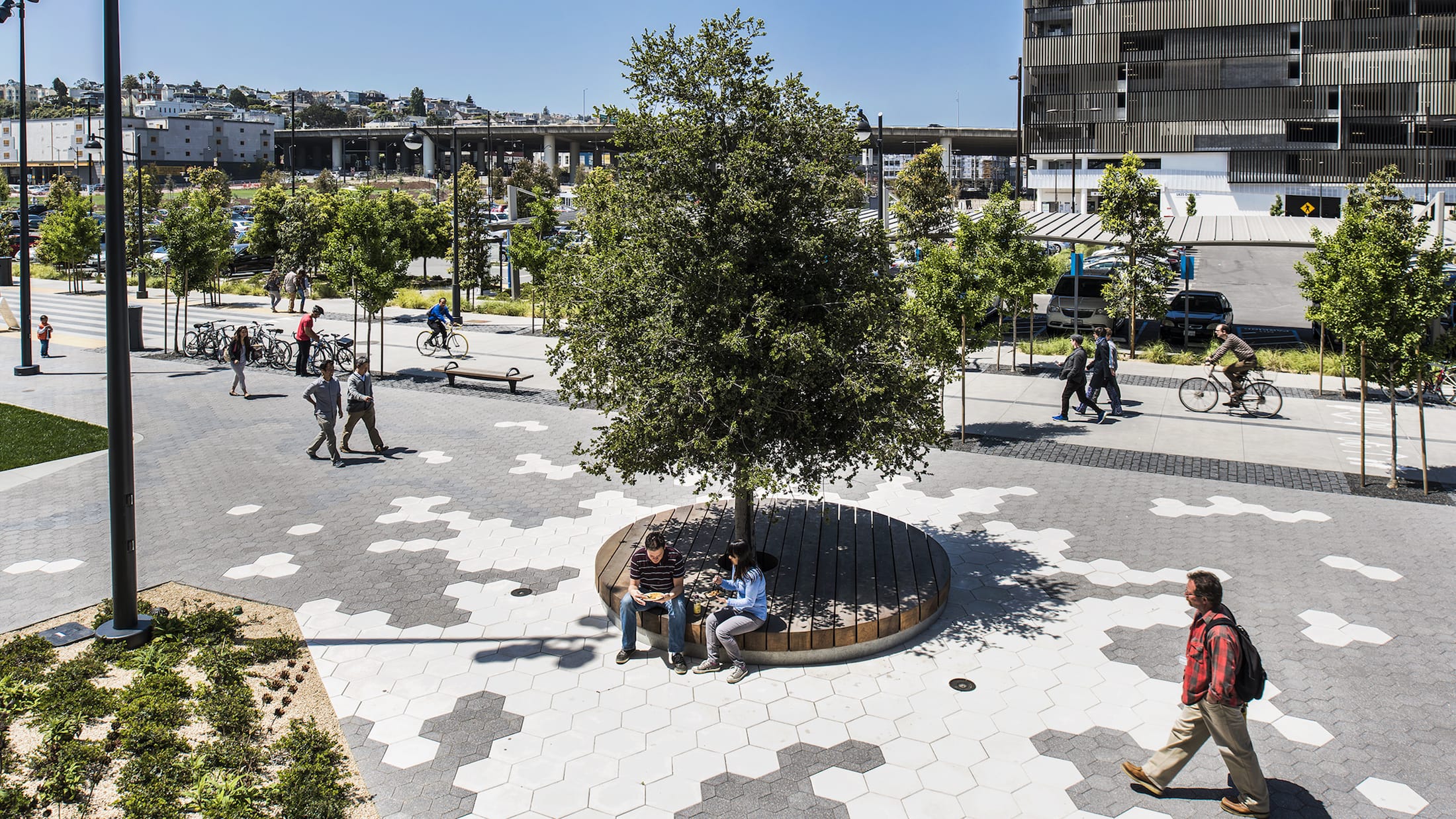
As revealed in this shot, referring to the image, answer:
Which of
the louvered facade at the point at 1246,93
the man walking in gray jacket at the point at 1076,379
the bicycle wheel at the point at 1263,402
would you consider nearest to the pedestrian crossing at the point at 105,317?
the man walking in gray jacket at the point at 1076,379

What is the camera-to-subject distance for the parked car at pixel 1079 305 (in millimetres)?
28438

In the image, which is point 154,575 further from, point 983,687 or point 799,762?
point 983,687

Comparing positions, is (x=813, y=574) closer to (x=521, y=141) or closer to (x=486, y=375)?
(x=486, y=375)

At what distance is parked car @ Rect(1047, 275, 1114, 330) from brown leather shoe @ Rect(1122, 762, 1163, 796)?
2182 cm

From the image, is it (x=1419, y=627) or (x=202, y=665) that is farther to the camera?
(x=1419, y=627)

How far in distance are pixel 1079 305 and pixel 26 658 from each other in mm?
25626

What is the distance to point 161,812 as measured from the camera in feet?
20.8

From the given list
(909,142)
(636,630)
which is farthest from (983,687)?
(909,142)

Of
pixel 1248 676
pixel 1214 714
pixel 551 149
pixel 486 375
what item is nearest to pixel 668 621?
pixel 1214 714

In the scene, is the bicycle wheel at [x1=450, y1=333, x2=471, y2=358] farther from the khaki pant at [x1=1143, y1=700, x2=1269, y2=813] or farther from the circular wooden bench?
the khaki pant at [x1=1143, y1=700, x2=1269, y2=813]

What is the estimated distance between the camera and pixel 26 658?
28.1 ft

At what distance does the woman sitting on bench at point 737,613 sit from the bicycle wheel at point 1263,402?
1306cm

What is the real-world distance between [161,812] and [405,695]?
201cm

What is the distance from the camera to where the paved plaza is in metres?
6.94
